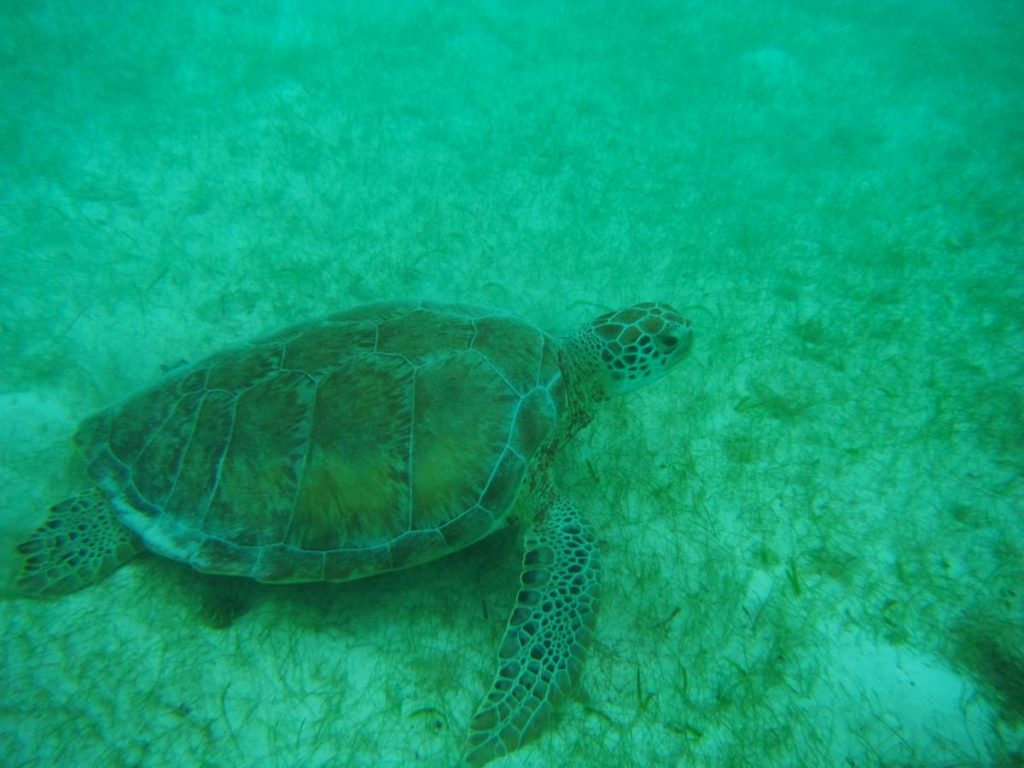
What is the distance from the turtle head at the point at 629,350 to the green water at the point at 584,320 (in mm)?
359

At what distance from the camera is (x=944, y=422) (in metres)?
3.20

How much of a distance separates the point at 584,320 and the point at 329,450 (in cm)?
256

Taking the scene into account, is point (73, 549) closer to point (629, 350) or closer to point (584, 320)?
point (629, 350)

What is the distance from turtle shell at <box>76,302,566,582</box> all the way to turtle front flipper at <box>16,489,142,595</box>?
15 cm

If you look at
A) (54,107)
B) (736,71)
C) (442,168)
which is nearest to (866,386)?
(442,168)

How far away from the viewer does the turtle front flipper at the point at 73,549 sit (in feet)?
7.74

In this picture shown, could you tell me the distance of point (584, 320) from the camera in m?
4.05

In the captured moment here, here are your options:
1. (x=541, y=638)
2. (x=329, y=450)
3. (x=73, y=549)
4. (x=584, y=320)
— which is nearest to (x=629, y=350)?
(x=584, y=320)

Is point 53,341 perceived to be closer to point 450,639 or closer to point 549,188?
point 450,639

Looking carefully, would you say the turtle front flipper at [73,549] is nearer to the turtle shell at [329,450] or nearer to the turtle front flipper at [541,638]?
the turtle shell at [329,450]

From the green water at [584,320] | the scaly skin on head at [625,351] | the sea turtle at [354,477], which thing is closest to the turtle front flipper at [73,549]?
the sea turtle at [354,477]

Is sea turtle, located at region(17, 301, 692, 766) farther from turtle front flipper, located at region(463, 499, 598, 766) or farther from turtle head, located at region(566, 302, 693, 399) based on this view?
turtle head, located at region(566, 302, 693, 399)

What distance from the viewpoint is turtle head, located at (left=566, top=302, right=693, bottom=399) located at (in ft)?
10.1

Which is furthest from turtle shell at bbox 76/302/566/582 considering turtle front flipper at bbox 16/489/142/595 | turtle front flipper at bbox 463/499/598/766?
turtle front flipper at bbox 463/499/598/766
